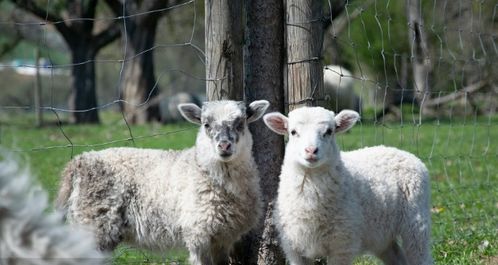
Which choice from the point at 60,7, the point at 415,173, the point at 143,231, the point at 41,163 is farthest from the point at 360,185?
the point at 60,7

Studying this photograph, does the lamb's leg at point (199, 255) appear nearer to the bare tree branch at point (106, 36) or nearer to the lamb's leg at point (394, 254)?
the lamb's leg at point (394, 254)

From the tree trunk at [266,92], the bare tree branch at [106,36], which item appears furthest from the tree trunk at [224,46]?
the bare tree branch at [106,36]

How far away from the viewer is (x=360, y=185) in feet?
17.2

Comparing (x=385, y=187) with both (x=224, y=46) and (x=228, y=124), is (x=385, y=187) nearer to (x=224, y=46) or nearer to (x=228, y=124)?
(x=228, y=124)

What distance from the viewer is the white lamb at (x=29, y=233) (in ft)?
7.77

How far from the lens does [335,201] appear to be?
500 cm

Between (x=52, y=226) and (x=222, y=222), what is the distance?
280 centimetres

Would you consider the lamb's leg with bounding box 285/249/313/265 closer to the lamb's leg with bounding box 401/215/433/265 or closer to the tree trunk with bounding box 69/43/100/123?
the lamb's leg with bounding box 401/215/433/265

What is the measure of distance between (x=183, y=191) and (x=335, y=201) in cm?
93

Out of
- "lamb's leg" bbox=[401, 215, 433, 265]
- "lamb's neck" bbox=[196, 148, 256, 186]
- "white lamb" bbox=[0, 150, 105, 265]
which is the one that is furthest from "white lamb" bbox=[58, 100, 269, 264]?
"white lamb" bbox=[0, 150, 105, 265]

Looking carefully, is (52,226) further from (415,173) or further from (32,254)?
(415,173)

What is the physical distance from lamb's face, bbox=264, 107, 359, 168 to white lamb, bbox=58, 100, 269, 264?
176mm

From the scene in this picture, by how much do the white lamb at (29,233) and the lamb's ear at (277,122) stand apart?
2761mm

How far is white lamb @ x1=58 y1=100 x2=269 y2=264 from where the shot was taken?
518cm
